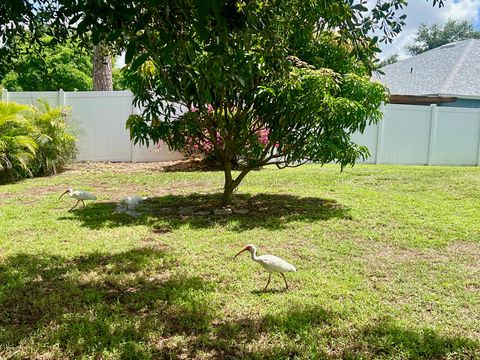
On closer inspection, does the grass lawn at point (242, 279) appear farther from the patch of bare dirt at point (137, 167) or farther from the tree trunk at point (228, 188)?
the patch of bare dirt at point (137, 167)

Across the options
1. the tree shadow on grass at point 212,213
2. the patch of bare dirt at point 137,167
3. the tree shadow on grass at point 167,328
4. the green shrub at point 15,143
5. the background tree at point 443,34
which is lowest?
the tree shadow on grass at point 167,328

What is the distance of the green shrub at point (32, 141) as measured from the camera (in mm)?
9016

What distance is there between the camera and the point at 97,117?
38.4ft

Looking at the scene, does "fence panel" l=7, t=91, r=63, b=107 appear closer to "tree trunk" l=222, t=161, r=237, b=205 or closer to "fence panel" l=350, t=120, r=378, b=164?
"tree trunk" l=222, t=161, r=237, b=205

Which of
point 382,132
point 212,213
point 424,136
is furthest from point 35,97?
point 424,136

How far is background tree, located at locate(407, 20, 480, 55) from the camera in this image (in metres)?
34.2

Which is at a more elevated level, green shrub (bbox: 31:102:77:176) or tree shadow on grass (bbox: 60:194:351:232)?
green shrub (bbox: 31:102:77:176)

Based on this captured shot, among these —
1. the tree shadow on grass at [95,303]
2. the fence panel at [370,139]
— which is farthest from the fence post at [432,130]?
the tree shadow on grass at [95,303]

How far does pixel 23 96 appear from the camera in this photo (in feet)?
37.9

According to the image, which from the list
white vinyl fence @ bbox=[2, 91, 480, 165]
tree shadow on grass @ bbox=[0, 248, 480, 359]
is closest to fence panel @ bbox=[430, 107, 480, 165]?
white vinyl fence @ bbox=[2, 91, 480, 165]

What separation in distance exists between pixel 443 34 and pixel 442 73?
826 inches

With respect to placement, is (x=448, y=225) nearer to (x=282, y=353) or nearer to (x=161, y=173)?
(x=282, y=353)

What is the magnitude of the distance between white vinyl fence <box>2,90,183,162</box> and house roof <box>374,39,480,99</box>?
7.87 metres

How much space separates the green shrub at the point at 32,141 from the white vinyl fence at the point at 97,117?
29.4 inches
